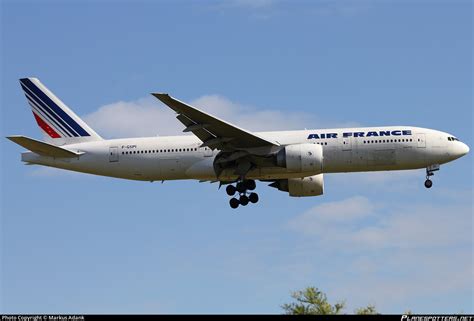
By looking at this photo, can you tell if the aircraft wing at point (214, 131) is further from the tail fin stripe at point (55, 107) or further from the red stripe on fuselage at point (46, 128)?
the red stripe on fuselage at point (46, 128)

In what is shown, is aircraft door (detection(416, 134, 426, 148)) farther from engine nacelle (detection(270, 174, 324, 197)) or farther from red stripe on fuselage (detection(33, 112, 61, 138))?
red stripe on fuselage (detection(33, 112, 61, 138))

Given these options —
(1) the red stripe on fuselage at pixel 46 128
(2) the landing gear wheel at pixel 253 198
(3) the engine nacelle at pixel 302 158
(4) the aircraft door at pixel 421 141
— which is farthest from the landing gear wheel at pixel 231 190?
(1) the red stripe on fuselage at pixel 46 128

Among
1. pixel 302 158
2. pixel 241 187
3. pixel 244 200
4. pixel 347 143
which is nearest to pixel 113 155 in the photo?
pixel 241 187

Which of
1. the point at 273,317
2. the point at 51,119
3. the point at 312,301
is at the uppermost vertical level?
the point at 51,119

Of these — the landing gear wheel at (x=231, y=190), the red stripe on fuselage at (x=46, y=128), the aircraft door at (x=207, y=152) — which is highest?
the red stripe on fuselage at (x=46, y=128)

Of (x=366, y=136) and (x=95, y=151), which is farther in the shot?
(x=95, y=151)

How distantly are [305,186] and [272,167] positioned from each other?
410 centimetres

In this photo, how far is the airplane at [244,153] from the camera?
41.3 meters

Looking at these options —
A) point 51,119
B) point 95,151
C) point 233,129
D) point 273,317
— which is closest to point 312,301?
point 233,129

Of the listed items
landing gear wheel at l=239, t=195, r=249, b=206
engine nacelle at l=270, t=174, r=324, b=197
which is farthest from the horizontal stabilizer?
engine nacelle at l=270, t=174, r=324, b=197

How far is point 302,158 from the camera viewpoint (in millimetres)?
40875

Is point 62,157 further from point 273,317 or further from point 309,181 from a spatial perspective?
point 273,317

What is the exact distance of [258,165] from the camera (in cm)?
4241

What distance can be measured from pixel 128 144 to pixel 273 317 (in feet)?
70.7
